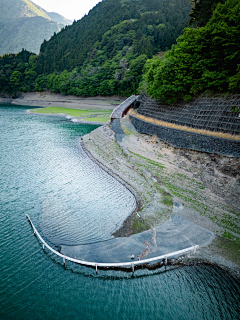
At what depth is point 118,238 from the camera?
13.1 metres

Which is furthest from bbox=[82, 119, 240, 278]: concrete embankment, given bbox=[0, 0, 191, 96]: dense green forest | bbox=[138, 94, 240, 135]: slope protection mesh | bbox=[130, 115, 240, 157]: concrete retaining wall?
bbox=[0, 0, 191, 96]: dense green forest

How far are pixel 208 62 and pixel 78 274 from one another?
91.1 feet

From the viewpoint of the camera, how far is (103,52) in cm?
9425

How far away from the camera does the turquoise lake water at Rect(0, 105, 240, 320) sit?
9.30m

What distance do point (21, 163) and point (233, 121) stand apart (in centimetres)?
2552

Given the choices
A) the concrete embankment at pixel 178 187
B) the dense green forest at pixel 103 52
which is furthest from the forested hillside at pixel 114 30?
the concrete embankment at pixel 178 187

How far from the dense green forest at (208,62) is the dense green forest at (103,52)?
4444cm

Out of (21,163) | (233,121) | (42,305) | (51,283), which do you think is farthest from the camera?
(21,163)

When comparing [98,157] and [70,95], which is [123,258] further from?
[70,95]

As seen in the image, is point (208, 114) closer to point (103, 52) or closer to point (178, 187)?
point (178, 187)

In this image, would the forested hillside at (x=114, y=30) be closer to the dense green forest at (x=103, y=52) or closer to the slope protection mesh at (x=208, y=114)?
the dense green forest at (x=103, y=52)

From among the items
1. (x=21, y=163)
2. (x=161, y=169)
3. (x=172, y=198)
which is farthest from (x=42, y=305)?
(x=21, y=163)

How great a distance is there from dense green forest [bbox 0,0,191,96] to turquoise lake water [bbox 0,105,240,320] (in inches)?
2436

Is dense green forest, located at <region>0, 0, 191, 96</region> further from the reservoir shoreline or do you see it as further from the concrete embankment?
the concrete embankment
